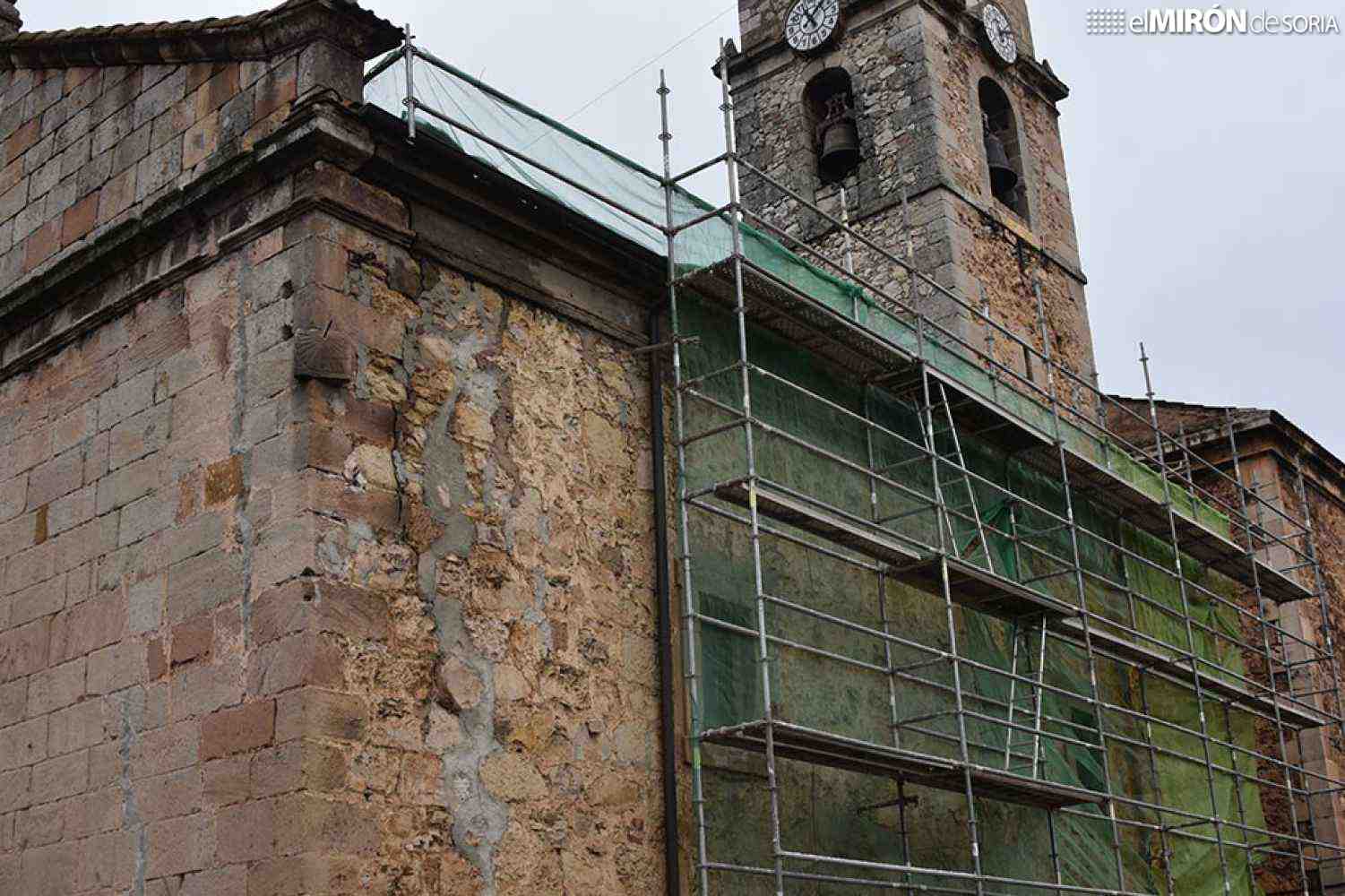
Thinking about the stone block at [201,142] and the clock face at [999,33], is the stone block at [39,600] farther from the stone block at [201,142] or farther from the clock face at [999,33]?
the clock face at [999,33]

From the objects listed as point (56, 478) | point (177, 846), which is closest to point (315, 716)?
point (177, 846)

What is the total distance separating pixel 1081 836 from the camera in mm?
11648

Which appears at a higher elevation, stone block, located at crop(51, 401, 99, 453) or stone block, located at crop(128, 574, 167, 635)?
stone block, located at crop(51, 401, 99, 453)

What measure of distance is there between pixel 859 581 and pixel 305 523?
4228 millimetres

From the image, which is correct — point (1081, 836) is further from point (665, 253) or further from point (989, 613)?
point (665, 253)

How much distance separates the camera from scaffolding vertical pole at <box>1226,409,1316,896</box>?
47.6ft

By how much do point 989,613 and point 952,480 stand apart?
0.99 metres

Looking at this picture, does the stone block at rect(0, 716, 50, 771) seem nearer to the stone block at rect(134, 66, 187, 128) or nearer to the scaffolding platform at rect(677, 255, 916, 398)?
the stone block at rect(134, 66, 187, 128)

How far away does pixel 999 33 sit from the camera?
720 inches

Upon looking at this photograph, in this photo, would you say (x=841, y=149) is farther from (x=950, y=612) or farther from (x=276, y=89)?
(x=276, y=89)

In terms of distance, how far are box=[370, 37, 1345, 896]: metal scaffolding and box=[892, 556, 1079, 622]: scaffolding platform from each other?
28mm

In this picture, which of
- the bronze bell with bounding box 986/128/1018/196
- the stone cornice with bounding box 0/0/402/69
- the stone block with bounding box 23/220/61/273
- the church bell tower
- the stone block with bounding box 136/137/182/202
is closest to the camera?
the stone cornice with bounding box 0/0/402/69

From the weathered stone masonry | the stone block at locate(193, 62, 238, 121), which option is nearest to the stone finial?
the weathered stone masonry

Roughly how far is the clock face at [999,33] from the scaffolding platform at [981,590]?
866 centimetres
